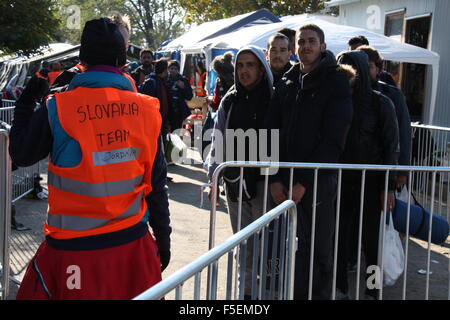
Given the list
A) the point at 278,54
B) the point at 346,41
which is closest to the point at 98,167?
the point at 278,54

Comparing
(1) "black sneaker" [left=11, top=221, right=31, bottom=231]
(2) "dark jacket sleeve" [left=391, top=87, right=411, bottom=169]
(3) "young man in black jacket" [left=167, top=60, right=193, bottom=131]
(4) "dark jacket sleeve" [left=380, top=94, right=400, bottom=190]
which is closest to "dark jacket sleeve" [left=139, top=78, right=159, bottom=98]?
(3) "young man in black jacket" [left=167, top=60, right=193, bottom=131]

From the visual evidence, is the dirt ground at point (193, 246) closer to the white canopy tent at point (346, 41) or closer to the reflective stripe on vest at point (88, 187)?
the reflective stripe on vest at point (88, 187)

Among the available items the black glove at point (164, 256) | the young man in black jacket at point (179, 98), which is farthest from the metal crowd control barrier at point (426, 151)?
Answer: the black glove at point (164, 256)

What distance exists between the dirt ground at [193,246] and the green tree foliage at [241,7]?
830 inches

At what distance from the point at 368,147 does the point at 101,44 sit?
8.72 ft

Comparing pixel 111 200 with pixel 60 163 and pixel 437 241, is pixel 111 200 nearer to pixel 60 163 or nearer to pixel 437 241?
pixel 60 163

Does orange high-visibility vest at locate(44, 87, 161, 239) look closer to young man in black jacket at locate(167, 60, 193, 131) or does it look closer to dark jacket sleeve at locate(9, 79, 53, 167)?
dark jacket sleeve at locate(9, 79, 53, 167)

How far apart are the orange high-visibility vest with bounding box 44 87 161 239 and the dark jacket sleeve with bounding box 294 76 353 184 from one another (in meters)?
1.80

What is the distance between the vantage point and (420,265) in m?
5.82

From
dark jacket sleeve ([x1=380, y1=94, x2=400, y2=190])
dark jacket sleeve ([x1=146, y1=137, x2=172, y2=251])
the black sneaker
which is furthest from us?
the black sneaker

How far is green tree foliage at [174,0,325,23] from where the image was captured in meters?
28.1

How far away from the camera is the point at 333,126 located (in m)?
4.04

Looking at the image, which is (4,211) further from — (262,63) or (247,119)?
(262,63)
